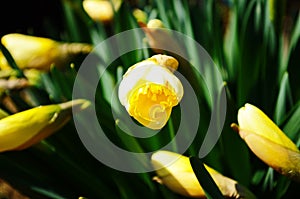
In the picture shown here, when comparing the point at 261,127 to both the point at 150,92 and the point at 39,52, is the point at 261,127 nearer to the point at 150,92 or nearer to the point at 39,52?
the point at 150,92

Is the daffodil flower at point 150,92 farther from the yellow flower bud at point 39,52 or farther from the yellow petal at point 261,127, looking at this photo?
the yellow flower bud at point 39,52

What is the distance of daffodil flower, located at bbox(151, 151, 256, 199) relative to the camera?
2.62ft

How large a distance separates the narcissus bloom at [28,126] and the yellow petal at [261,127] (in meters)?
0.28

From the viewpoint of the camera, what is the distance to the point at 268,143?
29.6 inches

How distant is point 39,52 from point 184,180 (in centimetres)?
40

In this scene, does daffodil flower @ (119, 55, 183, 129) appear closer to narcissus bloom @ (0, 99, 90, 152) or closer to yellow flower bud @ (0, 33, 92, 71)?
narcissus bloom @ (0, 99, 90, 152)

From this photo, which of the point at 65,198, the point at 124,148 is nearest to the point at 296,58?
the point at 124,148

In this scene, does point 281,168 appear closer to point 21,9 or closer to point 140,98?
point 140,98

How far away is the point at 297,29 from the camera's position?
1168mm

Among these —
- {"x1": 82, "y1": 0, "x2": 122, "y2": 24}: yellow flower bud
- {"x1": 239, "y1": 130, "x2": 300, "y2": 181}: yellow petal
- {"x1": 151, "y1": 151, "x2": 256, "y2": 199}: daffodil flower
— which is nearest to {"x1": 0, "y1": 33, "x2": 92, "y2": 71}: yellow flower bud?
{"x1": 82, "y1": 0, "x2": 122, "y2": 24}: yellow flower bud

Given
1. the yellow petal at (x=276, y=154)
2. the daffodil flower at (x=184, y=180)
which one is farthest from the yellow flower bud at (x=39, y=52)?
the yellow petal at (x=276, y=154)

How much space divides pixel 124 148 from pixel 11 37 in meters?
0.34

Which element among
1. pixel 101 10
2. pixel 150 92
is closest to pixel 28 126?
pixel 150 92

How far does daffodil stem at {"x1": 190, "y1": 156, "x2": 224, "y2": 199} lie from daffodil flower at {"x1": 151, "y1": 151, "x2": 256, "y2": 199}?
63 mm
